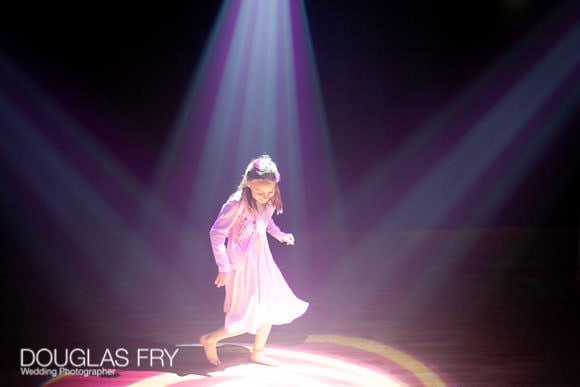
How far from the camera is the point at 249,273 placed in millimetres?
2438

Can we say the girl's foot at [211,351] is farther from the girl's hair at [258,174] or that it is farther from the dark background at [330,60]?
the dark background at [330,60]

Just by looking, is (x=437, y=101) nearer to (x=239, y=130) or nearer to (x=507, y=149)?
(x=507, y=149)

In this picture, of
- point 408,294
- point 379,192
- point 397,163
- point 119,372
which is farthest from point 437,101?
point 119,372

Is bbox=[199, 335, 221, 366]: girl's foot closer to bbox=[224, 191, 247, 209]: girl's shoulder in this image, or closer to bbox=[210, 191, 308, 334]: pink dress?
bbox=[210, 191, 308, 334]: pink dress

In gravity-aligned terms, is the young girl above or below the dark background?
below

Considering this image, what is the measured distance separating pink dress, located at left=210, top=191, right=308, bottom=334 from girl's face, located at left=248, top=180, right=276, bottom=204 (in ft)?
0.23

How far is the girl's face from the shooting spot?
91.7 inches

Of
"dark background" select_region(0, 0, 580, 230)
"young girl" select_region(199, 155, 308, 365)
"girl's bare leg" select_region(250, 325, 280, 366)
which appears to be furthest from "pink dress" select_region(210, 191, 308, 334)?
"dark background" select_region(0, 0, 580, 230)

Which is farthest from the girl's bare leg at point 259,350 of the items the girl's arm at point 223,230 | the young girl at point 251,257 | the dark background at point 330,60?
the dark background at point 330,60

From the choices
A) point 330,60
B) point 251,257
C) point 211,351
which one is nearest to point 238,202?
Result: point 251,257

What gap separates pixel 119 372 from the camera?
250 centimetres

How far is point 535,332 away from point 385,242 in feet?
6.69

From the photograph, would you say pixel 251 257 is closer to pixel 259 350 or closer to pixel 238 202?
pixel 238 202

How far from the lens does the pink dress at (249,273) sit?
2395 mm
